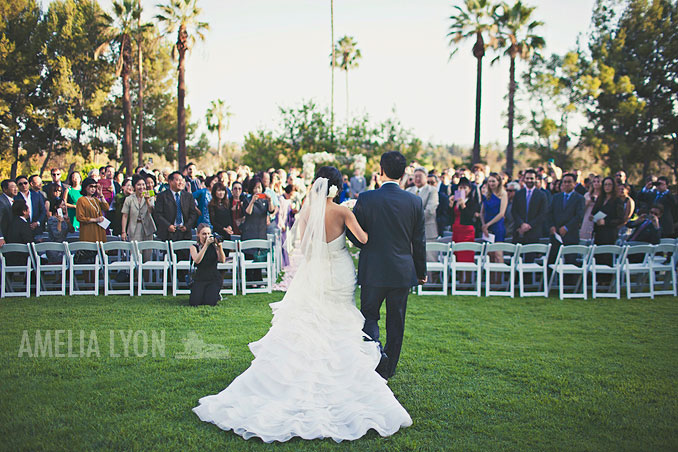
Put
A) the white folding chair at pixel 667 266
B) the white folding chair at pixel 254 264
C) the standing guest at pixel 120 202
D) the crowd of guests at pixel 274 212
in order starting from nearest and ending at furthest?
the white folding chair at pixel 254 264 < the white folding chair at pixel 667 266 < the crowd of guests at pixel 274 212 < the standing guest at pixel 120 202

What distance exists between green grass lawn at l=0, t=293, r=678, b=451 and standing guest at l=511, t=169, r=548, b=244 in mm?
2243

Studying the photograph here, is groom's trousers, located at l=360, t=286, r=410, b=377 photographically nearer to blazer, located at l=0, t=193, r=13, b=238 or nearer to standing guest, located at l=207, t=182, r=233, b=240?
standing guest, located at l=207, t=182, r=233, b=240

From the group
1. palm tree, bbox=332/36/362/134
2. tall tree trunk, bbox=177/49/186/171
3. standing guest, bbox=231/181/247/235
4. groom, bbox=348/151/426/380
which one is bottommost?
groom, bbox=348/151/426/380

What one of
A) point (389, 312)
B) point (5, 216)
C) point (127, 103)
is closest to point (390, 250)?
point (389, 312)

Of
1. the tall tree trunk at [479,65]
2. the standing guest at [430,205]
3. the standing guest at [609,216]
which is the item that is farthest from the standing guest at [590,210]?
the tall tree trunk at [479,65]

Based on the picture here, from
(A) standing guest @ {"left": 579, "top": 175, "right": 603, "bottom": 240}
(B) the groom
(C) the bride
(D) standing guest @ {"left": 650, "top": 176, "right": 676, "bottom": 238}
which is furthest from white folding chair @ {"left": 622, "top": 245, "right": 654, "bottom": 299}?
(C) the bride

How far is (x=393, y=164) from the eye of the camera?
194 inches

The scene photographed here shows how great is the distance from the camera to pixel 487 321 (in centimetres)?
741

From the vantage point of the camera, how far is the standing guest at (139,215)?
9805 mm

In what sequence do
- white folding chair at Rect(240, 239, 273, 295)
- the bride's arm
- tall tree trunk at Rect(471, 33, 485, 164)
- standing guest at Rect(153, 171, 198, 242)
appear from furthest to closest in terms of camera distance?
tall tree trunk at Rect(471, 33, 485, 164), standing guest at Rect(153, 171, 198, 242), white folding chair at Rect(240, 239, 273, 295), the bride's arm

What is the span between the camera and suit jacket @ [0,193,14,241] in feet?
30.4

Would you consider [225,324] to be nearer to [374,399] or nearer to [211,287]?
[211,287]

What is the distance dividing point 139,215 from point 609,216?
860cm

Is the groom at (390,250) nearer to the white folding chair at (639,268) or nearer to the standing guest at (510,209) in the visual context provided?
the white folding chair at (639,268)
